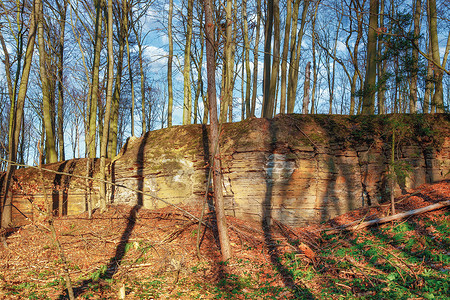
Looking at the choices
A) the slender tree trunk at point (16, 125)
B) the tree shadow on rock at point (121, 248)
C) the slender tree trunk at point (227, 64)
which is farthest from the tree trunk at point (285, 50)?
the slender tree trunk at point (16, 125)

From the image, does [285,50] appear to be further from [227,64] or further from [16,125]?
[16,125]

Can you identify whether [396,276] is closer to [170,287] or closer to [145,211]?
[170,287]

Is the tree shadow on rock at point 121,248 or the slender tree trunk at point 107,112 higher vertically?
the slender tree trunk at point 107,112

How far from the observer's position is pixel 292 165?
8266 mm

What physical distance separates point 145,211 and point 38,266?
126 inches

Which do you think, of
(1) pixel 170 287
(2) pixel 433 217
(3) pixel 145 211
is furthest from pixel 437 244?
(3) pixel 145 211

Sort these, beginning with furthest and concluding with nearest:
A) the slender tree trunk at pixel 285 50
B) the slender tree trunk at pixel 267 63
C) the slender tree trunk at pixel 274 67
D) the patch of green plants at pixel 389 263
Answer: the slender tree trunk at pixel 285 50 < the slender tree trunk at pixel 267 63 < the slender tree trunk at pixel 274 67 < the patch of green plants at pixel 389 263

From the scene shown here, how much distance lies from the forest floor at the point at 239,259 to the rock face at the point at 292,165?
648mm

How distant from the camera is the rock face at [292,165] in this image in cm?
820

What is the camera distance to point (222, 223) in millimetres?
6266

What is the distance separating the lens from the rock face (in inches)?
323

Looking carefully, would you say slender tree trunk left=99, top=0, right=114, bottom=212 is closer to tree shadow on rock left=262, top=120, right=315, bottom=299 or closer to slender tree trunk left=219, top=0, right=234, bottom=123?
slender tree trunk left=219, top=0, right=234, bottom=123

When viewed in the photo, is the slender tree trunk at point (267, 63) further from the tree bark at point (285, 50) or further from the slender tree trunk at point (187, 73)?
the slender tree trunk at point (187, 73)

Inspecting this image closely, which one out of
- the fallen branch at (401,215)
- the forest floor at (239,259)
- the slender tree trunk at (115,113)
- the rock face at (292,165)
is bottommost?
the forest floor at (239,259)
